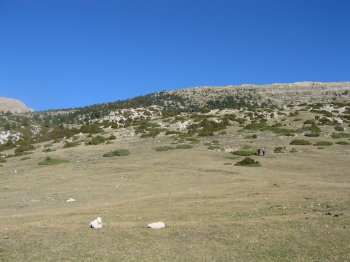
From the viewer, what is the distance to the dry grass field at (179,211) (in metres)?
7.54

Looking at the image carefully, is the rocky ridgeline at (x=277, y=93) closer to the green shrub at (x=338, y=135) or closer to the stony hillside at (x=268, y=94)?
the stony hillside at (x=268, y=94)

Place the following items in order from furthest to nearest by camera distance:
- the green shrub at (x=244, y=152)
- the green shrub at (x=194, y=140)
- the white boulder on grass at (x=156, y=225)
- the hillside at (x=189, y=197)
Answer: the green shrub at (x=194, y=140) → the green shrub at (x=244, y=152) → the white boulder on grass at (x=156, y=225) → the hillside at (x=189, y=197)

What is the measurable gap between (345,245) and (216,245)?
2.83 metres

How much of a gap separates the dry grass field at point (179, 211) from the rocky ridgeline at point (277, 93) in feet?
210

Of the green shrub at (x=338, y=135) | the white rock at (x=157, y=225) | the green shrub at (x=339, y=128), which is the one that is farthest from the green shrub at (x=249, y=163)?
the green shrub at (x=339, y=128)

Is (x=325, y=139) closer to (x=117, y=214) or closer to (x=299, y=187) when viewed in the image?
(x=299, y=187)

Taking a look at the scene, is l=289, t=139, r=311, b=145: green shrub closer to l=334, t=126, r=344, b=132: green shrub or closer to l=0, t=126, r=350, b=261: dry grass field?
l=0, t=126, r=350, b=261: dry grass field

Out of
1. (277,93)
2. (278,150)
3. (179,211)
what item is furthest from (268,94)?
(179,211)

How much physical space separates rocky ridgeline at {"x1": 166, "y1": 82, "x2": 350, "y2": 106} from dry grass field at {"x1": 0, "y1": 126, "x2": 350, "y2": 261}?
210ft

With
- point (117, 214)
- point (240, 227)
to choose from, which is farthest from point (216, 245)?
point (117, 214)

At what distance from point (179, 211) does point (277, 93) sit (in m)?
91.6

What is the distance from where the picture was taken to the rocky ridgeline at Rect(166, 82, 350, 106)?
285 ft

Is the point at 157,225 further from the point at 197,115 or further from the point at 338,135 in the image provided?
the point at 197,115

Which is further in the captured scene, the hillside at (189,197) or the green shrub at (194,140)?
the green shrub at (194,140)
